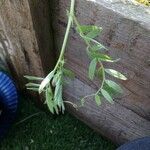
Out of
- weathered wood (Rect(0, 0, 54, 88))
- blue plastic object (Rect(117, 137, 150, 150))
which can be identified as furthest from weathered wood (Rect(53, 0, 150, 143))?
blue plastic object (Rect(117, 137, 150, 150))

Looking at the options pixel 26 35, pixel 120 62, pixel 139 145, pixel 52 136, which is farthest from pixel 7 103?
pixel 139 145

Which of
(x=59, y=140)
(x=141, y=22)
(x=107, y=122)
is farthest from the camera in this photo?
(x=59, y=140)

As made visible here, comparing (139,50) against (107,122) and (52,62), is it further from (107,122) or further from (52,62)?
(107,122)

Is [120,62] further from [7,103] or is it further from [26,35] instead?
[7,103]

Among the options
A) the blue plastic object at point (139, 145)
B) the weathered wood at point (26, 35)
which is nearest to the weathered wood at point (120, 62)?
the weathered wood at point (26, 35)

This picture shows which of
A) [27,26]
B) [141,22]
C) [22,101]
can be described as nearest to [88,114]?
[22,101]
